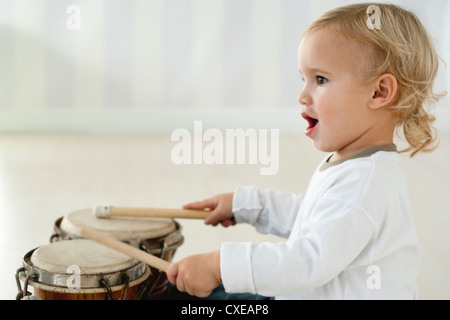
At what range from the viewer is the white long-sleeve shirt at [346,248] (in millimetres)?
871

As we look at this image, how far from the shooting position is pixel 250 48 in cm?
389

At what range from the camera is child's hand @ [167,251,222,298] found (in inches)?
35.8

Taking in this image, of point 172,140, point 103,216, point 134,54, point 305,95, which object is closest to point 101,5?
point 134,54

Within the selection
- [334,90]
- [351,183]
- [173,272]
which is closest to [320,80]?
[334,90]

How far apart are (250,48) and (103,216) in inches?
111

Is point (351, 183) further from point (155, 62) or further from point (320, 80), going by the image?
point (155, 62)

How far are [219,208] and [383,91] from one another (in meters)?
0.45

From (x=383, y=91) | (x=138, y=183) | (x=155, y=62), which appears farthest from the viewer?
(x=155, y=62)

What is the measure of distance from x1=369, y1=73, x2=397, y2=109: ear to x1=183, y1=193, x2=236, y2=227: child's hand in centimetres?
42

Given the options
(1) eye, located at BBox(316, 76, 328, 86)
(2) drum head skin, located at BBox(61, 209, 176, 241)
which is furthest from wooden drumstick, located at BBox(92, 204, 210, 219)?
(1) eye, located at BBox(316, 76, 328, 86)

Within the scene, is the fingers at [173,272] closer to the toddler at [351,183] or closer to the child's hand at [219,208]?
the toddler at [351,183]

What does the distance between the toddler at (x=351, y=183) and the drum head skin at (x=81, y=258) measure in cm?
13

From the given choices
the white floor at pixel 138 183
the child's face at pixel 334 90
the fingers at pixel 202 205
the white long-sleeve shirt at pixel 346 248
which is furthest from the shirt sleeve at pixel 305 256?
the white floor at pixel 138 183

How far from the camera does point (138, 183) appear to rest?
2578mm
